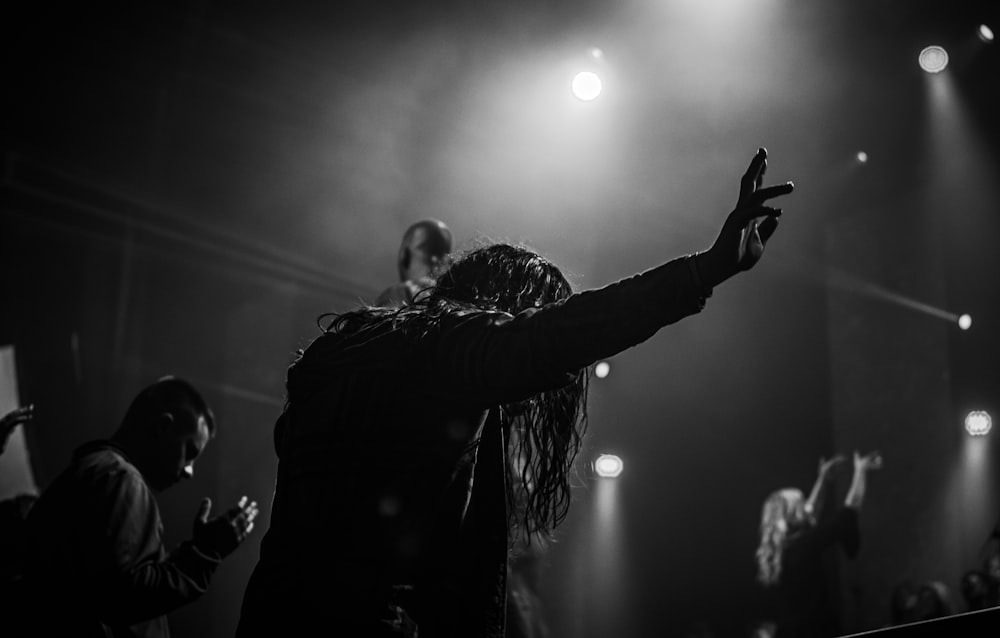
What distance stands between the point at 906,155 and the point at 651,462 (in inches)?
174

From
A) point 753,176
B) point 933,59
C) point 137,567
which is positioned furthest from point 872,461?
point 753,176

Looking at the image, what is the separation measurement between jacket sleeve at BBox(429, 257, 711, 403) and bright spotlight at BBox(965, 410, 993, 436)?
28.7 ft

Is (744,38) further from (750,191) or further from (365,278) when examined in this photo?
(750,191)

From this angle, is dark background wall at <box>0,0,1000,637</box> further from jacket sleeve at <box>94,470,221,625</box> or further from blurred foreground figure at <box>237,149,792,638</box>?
blurred foreground figure at <box>237,149,792,638</box>

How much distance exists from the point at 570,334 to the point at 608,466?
29.9ft

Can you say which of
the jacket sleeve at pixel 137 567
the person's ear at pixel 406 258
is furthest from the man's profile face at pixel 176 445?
the person's ear at pixel 406 258

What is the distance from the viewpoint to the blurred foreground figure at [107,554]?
2688mm

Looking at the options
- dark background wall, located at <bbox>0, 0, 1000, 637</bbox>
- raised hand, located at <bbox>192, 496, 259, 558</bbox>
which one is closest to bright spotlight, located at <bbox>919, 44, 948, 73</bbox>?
dark background wall, located at <bbox>0, 0, 1000, 637</bbox>

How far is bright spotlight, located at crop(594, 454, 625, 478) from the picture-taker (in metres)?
10.3

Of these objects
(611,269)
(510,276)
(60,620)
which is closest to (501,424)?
(510,276)

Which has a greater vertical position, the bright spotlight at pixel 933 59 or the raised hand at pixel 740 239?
the bright spotlight at pixel 933 59

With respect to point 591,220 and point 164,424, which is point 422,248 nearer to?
point 164,424

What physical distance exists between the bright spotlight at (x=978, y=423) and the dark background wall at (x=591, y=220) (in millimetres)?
111

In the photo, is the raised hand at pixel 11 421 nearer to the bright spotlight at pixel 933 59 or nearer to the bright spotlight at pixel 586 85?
the bright spotlight at pixel 586 85
